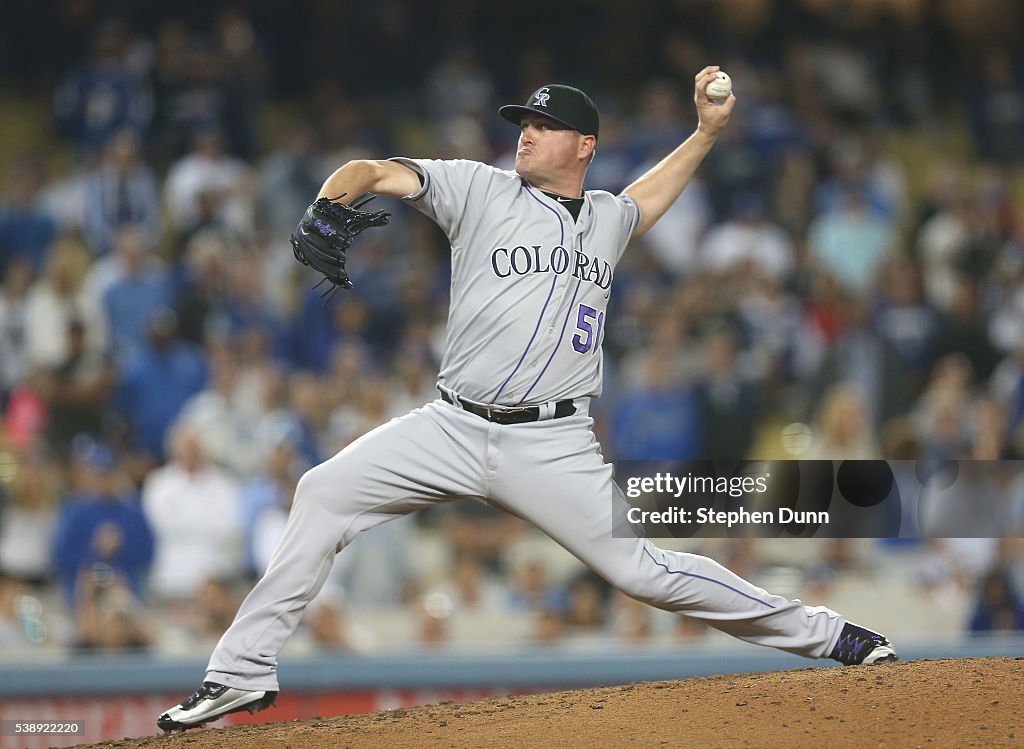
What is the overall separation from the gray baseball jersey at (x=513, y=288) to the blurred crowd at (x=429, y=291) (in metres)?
2.79

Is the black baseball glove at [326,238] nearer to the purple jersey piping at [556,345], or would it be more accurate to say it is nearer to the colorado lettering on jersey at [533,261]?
the colorado lettering on jersey at [533,261]

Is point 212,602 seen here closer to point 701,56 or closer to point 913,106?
point 701,56

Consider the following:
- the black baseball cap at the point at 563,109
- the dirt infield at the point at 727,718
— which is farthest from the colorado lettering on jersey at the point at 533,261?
the dirt infield at the point at 727,718

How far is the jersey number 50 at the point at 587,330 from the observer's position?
399cm

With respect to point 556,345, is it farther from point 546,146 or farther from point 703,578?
point 703,578

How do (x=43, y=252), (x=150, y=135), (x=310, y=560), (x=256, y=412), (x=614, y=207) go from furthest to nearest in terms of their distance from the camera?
(x=150, y=135), (x=43, y=252), (x=256, y=412), (x=614, y=207), (x=310, y=560)

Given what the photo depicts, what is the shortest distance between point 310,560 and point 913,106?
25.1 ft

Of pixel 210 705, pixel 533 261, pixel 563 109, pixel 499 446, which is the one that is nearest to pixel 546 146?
pixel 563 109

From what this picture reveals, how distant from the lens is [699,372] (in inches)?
302

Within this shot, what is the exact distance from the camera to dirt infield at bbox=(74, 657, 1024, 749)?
3.71 meters

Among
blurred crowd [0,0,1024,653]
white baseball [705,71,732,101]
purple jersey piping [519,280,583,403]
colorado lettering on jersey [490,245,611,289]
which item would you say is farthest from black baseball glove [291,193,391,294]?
blurred crowd [0,0,1024,653]

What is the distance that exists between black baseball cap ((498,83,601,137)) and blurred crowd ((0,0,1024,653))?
2.97 m

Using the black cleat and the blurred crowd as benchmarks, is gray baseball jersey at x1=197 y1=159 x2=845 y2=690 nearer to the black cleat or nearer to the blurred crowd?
the black cleat

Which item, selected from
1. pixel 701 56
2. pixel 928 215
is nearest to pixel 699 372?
pixel 928 215
